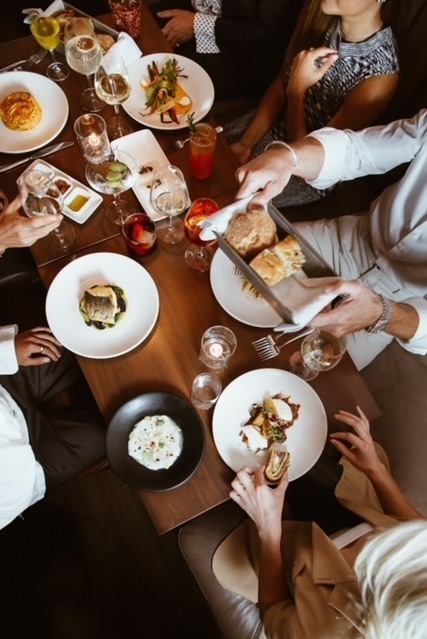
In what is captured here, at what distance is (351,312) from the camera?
1.43m

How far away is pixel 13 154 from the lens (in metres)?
1.65

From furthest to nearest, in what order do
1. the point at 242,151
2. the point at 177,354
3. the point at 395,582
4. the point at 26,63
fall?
the point at 242,151 → the point at 26,63 → the point at 177,354 → the point at 395,582

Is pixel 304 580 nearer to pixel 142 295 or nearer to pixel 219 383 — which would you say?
pixel 219 383

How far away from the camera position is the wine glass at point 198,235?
152 cm

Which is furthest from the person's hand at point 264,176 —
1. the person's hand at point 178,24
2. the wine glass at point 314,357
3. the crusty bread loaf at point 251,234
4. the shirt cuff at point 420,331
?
the person's hand at point 178,24

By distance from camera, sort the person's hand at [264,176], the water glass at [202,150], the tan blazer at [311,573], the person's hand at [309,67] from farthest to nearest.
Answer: the person's hand at [309,67]
the water glass at [202,150]
the person's hand at [264,176]
the tan blazer at [311,573]

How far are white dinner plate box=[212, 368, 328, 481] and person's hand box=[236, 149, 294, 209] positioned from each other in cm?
49

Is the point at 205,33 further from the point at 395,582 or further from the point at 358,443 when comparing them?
the point at 395,582

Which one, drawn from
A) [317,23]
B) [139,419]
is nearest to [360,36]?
[317,23]

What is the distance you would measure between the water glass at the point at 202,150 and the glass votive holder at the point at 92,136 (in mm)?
272

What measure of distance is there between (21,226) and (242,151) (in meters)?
1.16

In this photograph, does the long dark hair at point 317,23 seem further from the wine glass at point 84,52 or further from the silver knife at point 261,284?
the silver knife at point 261,284

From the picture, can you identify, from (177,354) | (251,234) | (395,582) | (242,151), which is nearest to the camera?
(395,582)

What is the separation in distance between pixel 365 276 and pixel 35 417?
123 centimetres
